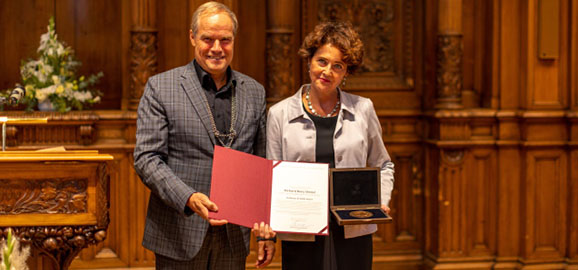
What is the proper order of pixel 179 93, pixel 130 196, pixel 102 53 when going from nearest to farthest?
pixel 179 93, pixel 130 196, pixel 102 53

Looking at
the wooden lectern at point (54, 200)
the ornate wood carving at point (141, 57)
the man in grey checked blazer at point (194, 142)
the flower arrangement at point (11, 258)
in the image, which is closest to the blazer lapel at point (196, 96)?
the man in grey checked blazer at point (194, 142)

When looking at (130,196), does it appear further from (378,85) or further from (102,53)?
(378,85)

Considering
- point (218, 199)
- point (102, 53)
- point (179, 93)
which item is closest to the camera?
point (218, 199)

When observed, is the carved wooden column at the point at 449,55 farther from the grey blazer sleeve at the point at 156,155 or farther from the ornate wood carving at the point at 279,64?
the grey blazer sleeve at the point at 156,155

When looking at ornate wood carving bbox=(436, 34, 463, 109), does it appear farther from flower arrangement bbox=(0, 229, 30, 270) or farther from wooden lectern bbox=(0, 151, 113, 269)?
flower arrangement bbox=(0, 229, 30, 270)

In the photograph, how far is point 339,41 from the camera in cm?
269

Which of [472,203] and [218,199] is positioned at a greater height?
[218,199]

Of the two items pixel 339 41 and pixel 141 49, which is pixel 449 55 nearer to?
pixel 141 49


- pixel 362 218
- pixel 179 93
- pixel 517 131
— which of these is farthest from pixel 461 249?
→ pixel 179 93

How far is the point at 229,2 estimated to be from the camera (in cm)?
503

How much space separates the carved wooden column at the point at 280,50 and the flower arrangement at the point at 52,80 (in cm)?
127

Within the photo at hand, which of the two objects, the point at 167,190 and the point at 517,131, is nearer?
the point at 167,190

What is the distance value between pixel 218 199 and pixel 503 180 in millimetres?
3319

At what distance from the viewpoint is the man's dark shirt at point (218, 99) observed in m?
2.68
